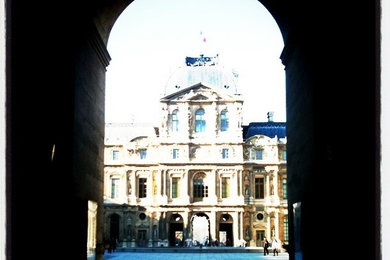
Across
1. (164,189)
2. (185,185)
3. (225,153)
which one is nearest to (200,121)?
(225,153)

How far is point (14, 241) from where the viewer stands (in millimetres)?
8719

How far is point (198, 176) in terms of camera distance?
176 ft

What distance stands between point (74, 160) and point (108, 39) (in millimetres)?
4543

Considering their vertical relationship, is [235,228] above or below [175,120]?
below

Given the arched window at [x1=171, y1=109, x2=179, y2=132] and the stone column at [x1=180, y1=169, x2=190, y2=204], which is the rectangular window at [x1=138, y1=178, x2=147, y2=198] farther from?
the arched window at [x1=171, y1=109, x2=179, y2=132]

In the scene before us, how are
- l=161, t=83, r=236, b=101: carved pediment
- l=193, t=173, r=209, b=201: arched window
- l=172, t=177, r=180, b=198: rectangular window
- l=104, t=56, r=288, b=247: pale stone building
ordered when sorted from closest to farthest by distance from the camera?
l=104, t=56, r=288, b=247: pale stone building < l=161, t=83, r=236, b=101: carved pediment < l=172, t=177, r=180, b=198: rectangular window < l=193, t=173, r=209, b=201: arched window

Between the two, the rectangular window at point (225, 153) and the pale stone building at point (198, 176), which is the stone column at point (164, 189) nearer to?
the pale stone building at point (198, 176)

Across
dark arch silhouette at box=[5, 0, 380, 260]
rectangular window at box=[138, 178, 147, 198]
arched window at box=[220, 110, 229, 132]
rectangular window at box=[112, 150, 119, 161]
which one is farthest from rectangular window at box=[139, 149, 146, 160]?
dark arch silhouette at box=[5, 0, 380, 260]

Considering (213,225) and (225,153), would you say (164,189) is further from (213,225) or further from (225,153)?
(225,153)

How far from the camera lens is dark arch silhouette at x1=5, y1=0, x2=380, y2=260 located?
912 cm

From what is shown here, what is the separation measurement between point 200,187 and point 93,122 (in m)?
39.5

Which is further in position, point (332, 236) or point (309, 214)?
point (309, 214)
